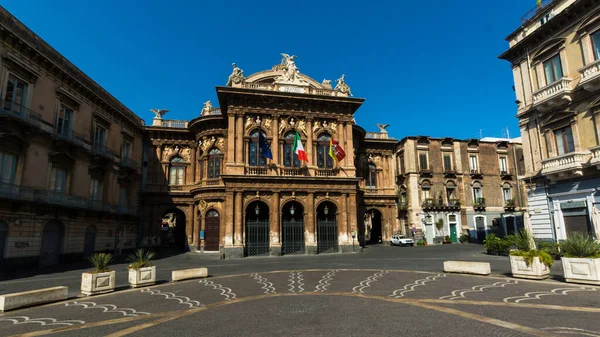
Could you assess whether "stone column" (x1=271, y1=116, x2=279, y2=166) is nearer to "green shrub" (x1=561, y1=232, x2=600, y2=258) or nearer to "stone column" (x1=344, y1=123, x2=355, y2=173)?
"stone column" (x1=344, y1=123, x2=355, y2=173)

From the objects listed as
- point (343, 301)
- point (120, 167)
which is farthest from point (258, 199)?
point (343, 301)

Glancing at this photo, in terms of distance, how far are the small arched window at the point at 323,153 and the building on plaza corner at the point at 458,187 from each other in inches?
507

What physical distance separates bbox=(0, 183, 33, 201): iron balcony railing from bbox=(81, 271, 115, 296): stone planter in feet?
33.8

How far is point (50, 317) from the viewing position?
856cm

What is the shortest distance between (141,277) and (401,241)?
29.2m

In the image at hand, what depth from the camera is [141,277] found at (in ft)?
42.9

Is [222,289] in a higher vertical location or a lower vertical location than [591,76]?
lower

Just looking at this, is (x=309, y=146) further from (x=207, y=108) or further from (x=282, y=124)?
(x=207, y=108)

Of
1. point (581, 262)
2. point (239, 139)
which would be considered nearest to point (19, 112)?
point (239, 139)

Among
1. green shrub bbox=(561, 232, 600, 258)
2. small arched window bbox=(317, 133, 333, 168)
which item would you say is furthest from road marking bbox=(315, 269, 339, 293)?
small arched window bbox=(317, 133, 333, 168)

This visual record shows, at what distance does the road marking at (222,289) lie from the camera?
10.8 metres

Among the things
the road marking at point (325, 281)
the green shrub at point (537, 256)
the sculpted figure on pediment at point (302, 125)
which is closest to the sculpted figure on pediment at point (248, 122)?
the sculpted figure on pediment at point (302, 125)

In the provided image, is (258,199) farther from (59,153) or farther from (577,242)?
(577,242)

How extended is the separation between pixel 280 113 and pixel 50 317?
22.9 metres
